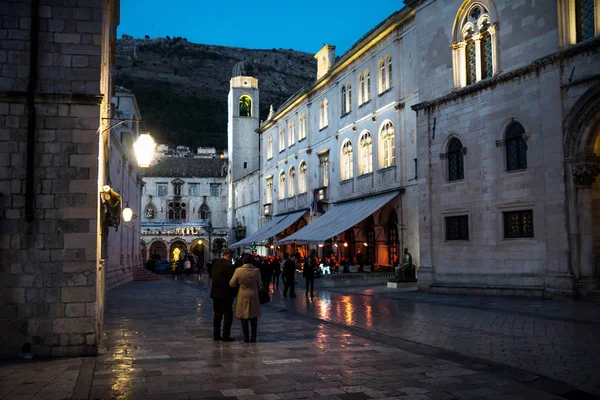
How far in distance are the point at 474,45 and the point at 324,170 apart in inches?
693

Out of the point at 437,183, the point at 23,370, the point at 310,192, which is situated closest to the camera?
the point at 23,370

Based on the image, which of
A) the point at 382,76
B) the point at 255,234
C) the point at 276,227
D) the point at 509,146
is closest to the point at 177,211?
the point at 255,234

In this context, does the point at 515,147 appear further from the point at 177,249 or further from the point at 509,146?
the point at 177,249

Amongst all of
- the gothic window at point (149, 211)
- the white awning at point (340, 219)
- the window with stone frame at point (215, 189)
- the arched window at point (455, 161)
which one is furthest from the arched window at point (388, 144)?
the gothic window at point (149, 211)

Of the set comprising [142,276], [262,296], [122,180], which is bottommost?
[142,276]

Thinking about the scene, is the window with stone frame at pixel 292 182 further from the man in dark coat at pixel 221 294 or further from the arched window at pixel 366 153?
the man in dark coat at pixel 221 294

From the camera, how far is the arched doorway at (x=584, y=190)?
16.7 meters

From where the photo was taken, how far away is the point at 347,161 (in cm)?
3431

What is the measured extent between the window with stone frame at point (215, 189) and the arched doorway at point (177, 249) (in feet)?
24.0

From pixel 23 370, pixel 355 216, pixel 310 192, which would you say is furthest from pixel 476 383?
pixel 310 192

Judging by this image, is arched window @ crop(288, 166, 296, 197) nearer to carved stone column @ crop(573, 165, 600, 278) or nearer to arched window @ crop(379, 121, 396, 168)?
arched window @ crop(379, 121, 396, 168)

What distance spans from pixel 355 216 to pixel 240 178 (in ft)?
110

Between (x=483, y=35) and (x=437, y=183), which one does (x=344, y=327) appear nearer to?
(x=437, y=183)

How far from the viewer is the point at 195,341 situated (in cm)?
1108
